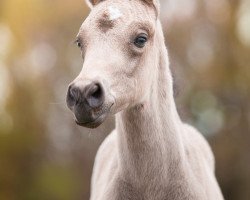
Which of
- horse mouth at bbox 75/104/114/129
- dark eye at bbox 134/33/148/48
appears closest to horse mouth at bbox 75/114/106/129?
horse mouth at bbox 75/104/114/129

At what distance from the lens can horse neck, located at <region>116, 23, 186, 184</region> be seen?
5.00m

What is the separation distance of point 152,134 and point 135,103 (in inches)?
15.1

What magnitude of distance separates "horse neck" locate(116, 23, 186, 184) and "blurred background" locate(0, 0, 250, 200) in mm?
13839

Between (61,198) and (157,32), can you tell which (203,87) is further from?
(157,32)

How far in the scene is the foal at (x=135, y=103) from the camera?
4.28 metres

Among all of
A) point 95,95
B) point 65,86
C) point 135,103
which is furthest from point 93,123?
point 65,86

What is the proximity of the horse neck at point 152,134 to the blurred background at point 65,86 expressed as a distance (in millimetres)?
13839

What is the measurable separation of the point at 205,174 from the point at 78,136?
14.5 meters

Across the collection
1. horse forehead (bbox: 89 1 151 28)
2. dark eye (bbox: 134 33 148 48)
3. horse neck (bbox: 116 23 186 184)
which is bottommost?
horse neck (bbox: 116 23 186 184)

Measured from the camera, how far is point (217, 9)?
72.9ft

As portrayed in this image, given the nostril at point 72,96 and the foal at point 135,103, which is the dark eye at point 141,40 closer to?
the foal at point 135,103

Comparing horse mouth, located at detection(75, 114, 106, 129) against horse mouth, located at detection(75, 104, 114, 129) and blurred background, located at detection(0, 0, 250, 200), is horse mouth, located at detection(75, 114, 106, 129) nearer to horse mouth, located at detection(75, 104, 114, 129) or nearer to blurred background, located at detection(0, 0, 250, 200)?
horse mouth, located at detection(75, 104, 114, 129)

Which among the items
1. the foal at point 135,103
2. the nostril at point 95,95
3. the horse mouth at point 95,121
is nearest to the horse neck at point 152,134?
the foal at point 135,103

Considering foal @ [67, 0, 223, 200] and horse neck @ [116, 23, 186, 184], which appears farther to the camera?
horse neck @ [116, 23, 186, 184]
